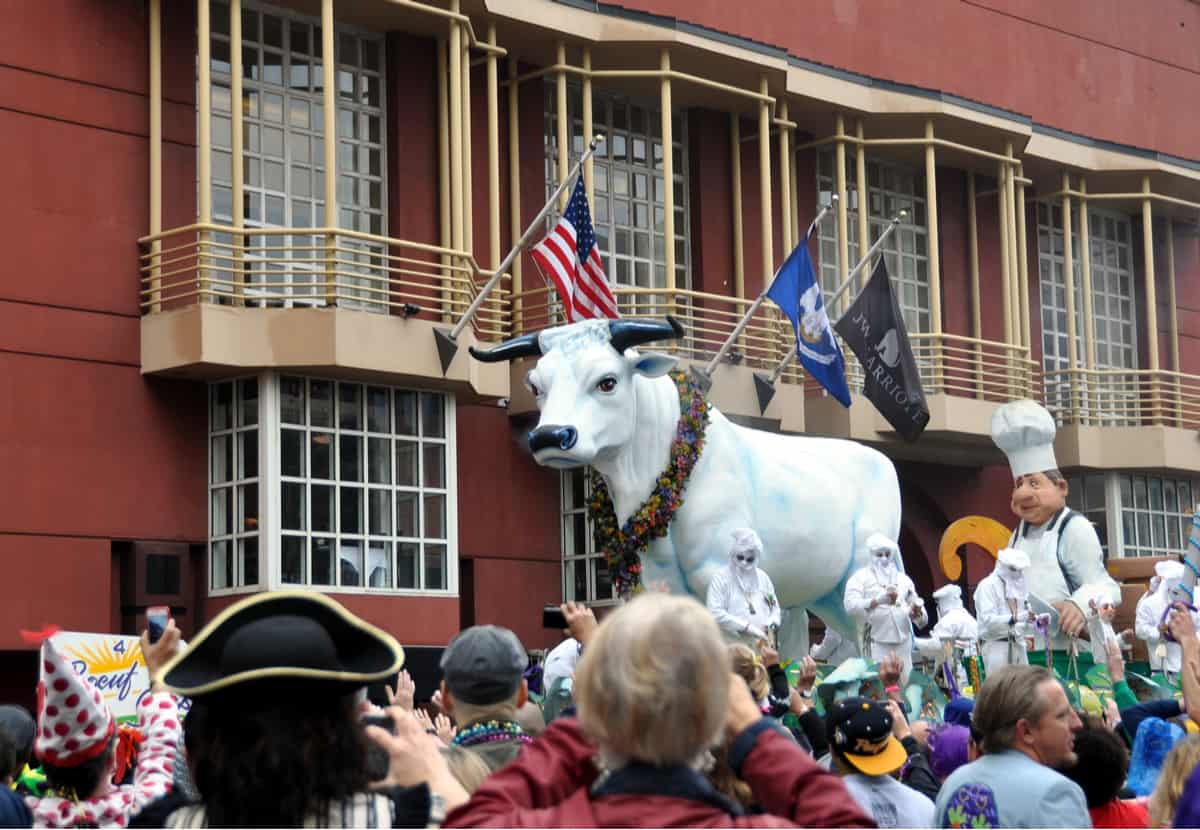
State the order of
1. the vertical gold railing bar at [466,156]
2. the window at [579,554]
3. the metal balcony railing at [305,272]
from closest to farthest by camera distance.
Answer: the metal balcony railing at [305,272] < the vertical gold railing bar at [466,156] < the window at [579,554]

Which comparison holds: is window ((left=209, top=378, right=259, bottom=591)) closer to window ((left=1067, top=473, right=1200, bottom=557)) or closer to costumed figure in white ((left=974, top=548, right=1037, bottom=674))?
costumed figure in white ((left=974, top=548, right=1037, bottom=674))

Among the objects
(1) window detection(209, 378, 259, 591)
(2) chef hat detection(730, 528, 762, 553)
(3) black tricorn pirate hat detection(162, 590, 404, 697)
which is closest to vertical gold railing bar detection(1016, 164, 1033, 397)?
(1) window detection(209, 378, 259, 591)

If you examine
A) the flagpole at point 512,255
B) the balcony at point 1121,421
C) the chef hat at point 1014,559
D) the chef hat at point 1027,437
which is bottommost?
the chef hat at point 1014,559

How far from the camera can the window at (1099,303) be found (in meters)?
28.3

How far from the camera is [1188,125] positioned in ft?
99.0

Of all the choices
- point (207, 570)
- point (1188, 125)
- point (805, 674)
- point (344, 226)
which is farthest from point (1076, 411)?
point (805, 674)

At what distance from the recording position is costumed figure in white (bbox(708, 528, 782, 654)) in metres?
12.7

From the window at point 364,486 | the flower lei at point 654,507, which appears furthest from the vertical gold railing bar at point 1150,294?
the flower lei at point 654,507

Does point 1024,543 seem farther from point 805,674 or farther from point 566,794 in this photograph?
point 566,794

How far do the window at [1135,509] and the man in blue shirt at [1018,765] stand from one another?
877 inches

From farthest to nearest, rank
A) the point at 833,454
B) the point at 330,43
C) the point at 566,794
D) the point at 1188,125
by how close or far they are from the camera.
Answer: the point at 1188,125 → the point at 330,43 → the point at 833,454 → the point at 566,794

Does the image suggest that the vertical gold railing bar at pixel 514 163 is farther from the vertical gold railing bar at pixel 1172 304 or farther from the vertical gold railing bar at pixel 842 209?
the vertical gold railing bar at pixel 1172 304

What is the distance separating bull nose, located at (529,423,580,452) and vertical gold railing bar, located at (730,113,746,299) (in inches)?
462

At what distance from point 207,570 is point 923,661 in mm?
7363
